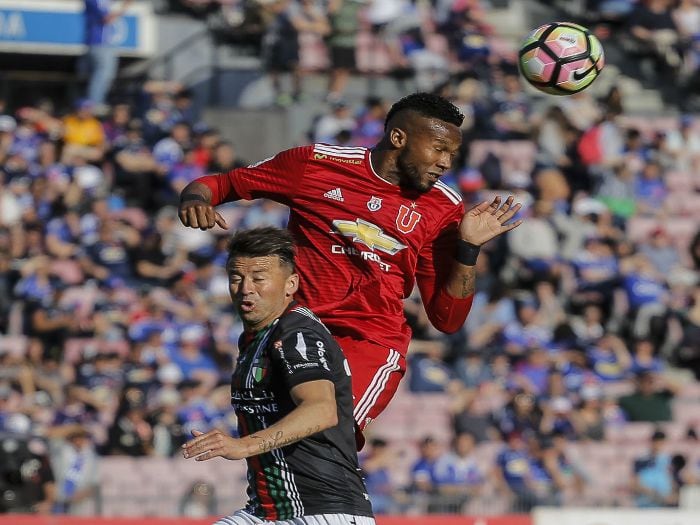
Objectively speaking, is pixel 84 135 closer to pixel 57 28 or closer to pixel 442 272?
pixel 57 28

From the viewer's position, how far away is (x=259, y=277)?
564 centimetres

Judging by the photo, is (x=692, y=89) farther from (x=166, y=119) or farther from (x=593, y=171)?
(x=166, y=119)

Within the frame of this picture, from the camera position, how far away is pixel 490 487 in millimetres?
13062

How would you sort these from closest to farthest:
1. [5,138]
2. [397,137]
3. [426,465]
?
[397,137] → [426,465] → [5,138]

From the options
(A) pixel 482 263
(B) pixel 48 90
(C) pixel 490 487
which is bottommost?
(C) pixel 490 487

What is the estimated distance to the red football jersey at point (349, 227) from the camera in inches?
269

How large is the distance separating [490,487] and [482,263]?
3675mm

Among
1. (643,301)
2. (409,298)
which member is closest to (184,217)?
(409,298)

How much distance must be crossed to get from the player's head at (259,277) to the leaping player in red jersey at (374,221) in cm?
103

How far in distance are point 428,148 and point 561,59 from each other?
4.75 ft

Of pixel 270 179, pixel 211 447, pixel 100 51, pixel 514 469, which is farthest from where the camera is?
pixel 100 51

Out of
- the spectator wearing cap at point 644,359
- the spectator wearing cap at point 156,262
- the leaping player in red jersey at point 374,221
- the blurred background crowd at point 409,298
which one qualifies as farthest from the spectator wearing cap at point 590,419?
the leaping player in red jersey at point 374,221

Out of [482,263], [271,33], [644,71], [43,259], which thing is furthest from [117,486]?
[644,71]

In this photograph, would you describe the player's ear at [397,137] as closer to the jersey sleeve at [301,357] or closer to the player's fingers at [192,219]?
the player's fingers at [192,219]
